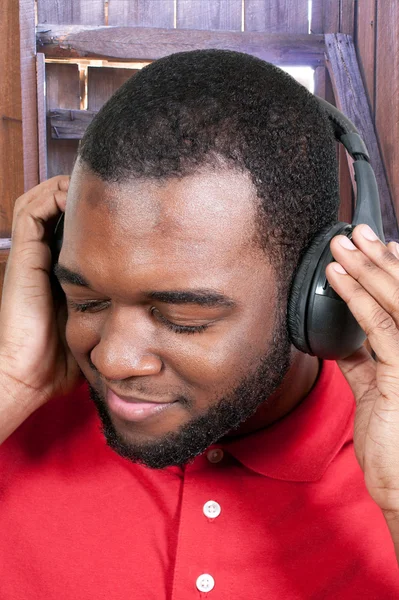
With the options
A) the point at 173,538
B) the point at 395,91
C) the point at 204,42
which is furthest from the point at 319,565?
the point at 204,42

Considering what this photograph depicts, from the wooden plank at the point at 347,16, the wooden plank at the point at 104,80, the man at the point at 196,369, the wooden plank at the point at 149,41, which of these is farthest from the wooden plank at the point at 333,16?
the man at the point at 196,369

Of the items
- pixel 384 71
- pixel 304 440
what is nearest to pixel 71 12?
pixel 384 71

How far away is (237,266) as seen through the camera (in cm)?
122

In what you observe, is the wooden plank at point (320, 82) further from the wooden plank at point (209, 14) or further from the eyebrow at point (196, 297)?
the eyebrow at point (196, 297)

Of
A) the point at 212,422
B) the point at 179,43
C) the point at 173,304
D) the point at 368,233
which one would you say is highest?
the point at 179,43

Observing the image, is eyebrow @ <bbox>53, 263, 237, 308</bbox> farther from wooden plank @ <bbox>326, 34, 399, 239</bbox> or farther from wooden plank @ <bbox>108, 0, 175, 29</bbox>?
wooden plank @ <bbox>108, 0, 175, 29</bbox>

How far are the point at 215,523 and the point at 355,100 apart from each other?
7.42ft

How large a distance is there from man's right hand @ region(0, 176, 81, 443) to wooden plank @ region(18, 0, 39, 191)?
160 centimetres

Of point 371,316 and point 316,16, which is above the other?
point 316,16

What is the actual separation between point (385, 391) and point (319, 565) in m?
0.39

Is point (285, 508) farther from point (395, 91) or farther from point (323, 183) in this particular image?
point (395, 91)

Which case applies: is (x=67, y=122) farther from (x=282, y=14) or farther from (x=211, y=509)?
(x=211, y=509)

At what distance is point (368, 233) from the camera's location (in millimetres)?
1208

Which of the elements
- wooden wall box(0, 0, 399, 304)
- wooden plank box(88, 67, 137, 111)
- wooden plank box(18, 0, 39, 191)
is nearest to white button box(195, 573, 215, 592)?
wooden wall box(0, 0, 399, 304)
